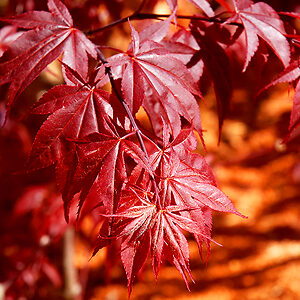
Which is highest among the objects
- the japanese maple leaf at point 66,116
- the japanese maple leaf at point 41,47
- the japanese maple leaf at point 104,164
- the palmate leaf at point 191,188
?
the japanese maple leaf at point 41,47

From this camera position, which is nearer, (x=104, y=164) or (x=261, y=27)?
(x=104, y=164)

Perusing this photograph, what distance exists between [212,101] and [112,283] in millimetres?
1745

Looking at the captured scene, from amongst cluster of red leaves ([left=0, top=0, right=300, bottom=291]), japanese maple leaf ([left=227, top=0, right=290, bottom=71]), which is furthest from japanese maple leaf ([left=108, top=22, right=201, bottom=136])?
japanese maple leaf ([left=227, top=0, right=290, bottom=71])

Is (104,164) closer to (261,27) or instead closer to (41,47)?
(41,47)

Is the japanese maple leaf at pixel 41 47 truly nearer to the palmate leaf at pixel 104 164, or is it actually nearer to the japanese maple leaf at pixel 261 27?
the palmate leaf at pixel 104 164

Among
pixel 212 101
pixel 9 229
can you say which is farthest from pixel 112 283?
pixel 212 101

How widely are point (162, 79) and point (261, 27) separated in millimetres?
230

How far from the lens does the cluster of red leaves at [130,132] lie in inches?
Answer: 20.3

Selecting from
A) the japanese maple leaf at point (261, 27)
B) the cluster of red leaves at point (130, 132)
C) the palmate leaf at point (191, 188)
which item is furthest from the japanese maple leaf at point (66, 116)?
the japanese maple leaf at point (261, 27)

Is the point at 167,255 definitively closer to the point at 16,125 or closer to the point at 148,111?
the point at 148,111

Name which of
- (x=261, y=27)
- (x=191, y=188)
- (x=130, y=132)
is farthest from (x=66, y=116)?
(x=261, y=27)

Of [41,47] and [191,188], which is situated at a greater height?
[41,47]

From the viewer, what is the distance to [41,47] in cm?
60

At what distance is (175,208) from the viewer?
0.51 meters
